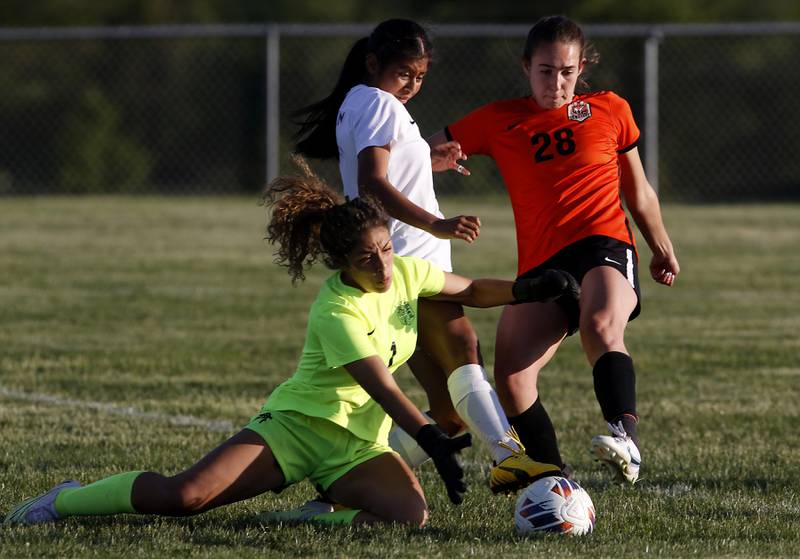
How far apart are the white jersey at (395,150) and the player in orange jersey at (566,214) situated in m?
0.36

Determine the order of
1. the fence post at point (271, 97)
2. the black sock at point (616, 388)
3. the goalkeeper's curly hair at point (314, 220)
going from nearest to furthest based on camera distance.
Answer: the goalkeeper's curly hair at point (314, 220) < the black sock at point (616, 388) < the fence post at point (271, 97)

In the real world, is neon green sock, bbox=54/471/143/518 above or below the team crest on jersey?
below

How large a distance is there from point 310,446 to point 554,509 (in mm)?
812

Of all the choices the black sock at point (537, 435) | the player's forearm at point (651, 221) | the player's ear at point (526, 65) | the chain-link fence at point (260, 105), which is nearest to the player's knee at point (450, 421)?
the black sock at point (537, 435)

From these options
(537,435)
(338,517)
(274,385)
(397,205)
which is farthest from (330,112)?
(274,385)

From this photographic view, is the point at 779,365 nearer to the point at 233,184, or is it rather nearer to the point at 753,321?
the point at 753,321

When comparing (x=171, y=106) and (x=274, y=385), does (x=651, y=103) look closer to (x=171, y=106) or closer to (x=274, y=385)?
(x=171, y=106)

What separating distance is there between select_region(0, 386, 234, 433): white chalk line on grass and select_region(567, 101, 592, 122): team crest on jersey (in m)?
2.23

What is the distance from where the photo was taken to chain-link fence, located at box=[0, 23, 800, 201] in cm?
1986

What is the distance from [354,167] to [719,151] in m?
15.3

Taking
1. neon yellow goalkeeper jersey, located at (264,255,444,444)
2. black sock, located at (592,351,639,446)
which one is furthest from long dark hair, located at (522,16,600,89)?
black sock, located at (592,351,639,446)

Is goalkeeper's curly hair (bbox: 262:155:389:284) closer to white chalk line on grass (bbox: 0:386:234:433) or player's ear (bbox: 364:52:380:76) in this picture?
player's ear (bbox: 364:52:380:76)

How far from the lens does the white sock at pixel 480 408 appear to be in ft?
15.4

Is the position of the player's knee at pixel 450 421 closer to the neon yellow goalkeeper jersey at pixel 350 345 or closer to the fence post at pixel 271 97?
the neon yellow goalkeeper jersey at pixel 350 345
